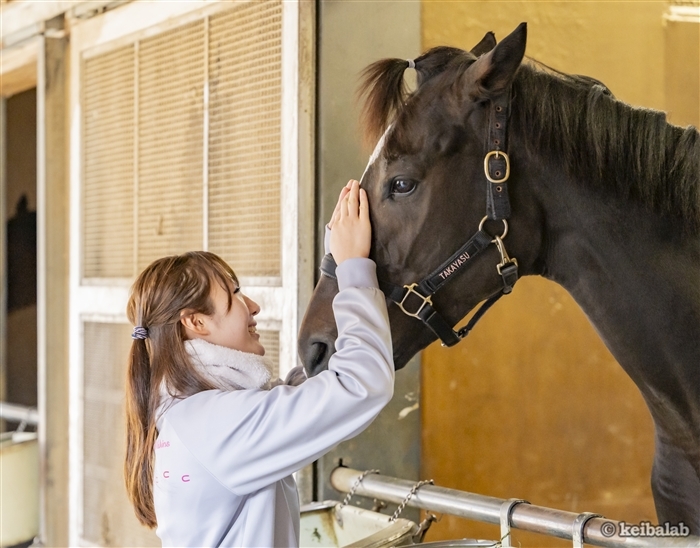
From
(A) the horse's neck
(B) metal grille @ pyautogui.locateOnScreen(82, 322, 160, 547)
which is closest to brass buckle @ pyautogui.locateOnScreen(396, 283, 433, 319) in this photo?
(A) the horse's neck

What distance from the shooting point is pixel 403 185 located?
1.13 m

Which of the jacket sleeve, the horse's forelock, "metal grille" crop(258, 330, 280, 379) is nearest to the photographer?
the jacket sleeve

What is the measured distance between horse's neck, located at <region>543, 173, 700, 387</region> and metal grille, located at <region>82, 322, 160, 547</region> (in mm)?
1561

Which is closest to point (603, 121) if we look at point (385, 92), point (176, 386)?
point (385, 92)

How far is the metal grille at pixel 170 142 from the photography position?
2.07m

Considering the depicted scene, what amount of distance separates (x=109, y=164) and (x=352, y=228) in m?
1.53

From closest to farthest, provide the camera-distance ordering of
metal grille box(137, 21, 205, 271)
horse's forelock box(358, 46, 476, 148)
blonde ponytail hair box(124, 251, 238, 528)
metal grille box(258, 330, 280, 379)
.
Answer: blonde ponytail hair box(124, 251, 238, 528)
horse's forelock box(358, 46, 476, 148)
metal grille box(258, 330, 280, 379)
metal grille box(137, 21, 205, 271)

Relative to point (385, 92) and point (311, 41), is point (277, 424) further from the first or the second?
point (311, 41)

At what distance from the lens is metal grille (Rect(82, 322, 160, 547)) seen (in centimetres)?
233

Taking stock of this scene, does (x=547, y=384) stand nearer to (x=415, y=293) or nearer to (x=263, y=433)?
(x=415, y=293)

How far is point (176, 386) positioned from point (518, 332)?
1.24 metres

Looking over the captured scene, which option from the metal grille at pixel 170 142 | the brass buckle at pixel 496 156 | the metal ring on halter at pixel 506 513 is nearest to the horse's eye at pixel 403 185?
the brass buckle at pixel 496 156

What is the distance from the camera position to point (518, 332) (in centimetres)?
207

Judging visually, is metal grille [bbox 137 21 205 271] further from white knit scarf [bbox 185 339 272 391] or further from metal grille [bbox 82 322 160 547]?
white knit scarf [bbox 185 339 272 391]
